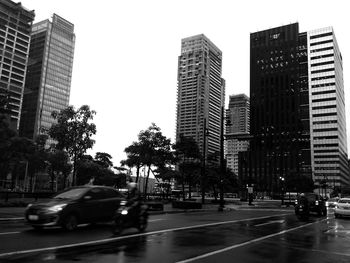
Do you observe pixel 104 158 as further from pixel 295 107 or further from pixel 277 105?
pixel 295 107

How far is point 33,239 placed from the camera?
32.6 ft

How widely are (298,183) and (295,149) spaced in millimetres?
58831

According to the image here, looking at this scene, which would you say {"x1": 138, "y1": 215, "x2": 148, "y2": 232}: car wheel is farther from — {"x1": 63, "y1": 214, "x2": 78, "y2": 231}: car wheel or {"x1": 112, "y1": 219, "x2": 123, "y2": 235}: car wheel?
{"x1": 63, "y1": 214, "x2": 78, "y2": 231}: car wheel

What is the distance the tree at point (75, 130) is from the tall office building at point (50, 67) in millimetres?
120914

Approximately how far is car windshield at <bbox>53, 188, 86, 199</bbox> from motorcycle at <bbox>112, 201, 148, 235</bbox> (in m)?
1.54

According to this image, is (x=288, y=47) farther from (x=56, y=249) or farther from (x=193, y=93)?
(x=56, y=249)

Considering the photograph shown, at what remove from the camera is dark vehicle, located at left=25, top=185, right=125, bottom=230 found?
454 inches

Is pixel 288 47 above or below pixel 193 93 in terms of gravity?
above

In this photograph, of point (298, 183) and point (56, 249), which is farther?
point (298, 183)

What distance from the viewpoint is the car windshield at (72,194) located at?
41.3 feet

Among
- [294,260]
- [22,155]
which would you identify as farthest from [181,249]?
[22,155]

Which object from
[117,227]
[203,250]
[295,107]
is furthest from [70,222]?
[295,107]

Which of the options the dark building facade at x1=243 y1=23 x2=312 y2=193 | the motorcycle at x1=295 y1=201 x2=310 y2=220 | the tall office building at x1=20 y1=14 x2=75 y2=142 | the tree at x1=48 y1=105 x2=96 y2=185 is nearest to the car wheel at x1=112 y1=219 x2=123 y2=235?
the motorcycle at x1=295 y1=201 x2=310 y2=220

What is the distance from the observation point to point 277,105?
167m
